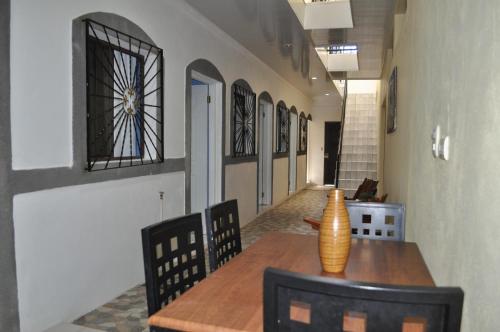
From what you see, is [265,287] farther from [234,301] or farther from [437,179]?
[437,179]

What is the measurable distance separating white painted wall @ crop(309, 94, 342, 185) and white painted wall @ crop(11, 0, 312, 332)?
894cm

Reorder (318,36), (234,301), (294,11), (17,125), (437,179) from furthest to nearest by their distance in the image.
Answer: (318,36), (294,11), (17,125), (437,179), (234,301)

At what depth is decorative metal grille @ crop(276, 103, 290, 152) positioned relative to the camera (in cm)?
842

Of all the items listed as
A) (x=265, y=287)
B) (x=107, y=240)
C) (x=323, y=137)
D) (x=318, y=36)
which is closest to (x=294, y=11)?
(x=318, y=36)

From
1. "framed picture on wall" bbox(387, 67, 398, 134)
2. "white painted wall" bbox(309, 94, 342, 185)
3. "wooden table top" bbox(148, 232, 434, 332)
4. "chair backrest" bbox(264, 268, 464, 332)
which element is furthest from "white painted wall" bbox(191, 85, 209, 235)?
"white painted wall" bbox(309, 94, 342, 185)

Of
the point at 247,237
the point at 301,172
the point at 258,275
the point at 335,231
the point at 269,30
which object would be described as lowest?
the point at 247,237

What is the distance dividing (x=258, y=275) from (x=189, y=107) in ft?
9.67

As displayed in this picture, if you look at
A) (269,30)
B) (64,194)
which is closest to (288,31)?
(269,30)

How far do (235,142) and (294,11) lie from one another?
2.03m

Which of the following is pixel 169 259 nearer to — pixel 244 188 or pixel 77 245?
pixel 77 245

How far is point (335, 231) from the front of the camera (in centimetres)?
158

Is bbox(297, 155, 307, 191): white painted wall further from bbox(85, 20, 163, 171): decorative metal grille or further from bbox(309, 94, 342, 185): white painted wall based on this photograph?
bbox(85, 20, 163, 171): decorative metal grille

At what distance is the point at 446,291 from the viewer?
0.76 meters

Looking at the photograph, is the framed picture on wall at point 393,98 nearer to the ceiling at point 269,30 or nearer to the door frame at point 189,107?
the ceiling at point 269,30
